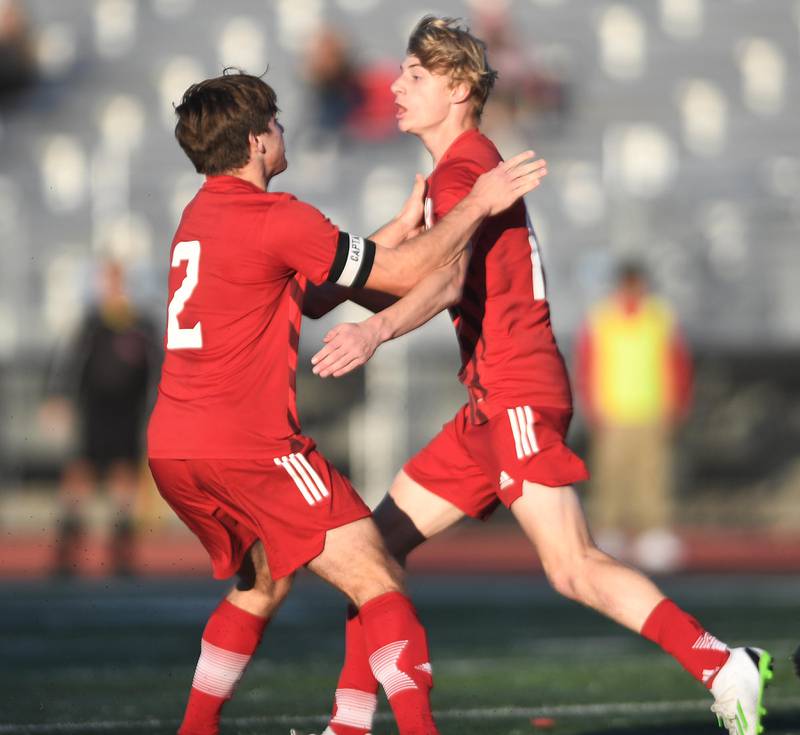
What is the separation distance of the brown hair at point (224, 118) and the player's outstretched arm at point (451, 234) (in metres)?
0.49

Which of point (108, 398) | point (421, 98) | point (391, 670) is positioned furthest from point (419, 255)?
point (108, 398)

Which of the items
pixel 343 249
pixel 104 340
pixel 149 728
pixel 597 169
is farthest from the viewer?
pixel 597 169

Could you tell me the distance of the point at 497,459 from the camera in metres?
4.95

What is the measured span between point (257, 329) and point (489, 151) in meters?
1.04

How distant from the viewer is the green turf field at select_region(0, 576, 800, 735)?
599 cm

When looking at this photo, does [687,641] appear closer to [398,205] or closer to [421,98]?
[421,98]

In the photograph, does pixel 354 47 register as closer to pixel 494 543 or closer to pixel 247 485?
pixel 494 543

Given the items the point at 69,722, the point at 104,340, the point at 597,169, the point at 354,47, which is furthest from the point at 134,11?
the point at 69,722

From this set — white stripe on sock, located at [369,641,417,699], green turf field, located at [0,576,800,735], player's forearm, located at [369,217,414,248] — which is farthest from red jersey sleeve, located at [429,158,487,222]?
green turf field, located at [0,576,800,735]

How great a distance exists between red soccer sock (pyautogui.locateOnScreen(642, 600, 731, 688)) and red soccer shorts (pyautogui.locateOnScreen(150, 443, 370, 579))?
35.5 inches

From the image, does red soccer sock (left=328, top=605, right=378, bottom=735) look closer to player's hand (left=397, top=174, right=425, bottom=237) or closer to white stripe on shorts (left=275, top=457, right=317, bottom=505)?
white stripe on shorts (left=275, top=457, right=317, bottom=505)

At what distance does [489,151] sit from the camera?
16.8 ft

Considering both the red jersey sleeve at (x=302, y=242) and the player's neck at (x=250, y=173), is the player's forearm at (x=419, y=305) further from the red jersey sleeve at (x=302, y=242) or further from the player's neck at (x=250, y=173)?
the player's neck at (x=250, y=173)

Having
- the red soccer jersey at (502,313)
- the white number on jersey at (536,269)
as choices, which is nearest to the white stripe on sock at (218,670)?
the red soccer jersey at (502,313)
